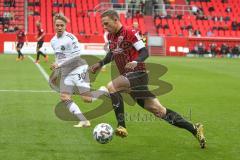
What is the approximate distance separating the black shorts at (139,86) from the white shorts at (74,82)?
8.74 feet

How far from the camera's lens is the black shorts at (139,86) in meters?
8.84

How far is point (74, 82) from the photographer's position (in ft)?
37.4

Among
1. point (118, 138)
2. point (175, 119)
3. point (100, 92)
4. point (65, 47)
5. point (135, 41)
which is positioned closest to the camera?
point (135, 41)

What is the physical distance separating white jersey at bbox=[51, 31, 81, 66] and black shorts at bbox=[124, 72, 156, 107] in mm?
2745

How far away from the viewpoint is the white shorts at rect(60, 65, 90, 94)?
1141 centimetres

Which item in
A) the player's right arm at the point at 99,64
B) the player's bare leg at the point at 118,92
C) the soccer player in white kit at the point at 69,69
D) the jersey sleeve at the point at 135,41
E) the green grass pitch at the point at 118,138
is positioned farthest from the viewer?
the soccer player in white kit at the point at 69,69

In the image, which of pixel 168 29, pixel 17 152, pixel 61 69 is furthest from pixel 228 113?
pixel 168 29

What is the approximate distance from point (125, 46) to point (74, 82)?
284 centimetres

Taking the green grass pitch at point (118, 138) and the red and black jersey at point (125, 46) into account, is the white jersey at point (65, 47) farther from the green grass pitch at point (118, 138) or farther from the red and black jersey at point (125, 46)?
the red and black jersey at point (125, 46)

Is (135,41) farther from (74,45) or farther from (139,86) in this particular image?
(74,45)

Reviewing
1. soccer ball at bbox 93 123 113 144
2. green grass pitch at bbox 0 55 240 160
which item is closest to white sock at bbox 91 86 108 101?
green grass pitch at bbox 0 55 240 160

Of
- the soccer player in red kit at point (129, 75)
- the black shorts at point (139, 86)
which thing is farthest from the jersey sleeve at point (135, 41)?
the black shorts at point (139, 86)

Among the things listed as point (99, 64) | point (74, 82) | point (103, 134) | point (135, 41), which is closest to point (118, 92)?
point (99, 64)

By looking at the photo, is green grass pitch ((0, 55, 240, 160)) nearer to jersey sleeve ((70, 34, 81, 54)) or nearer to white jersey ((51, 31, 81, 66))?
white jersey ((51, 31, 81, 66))
